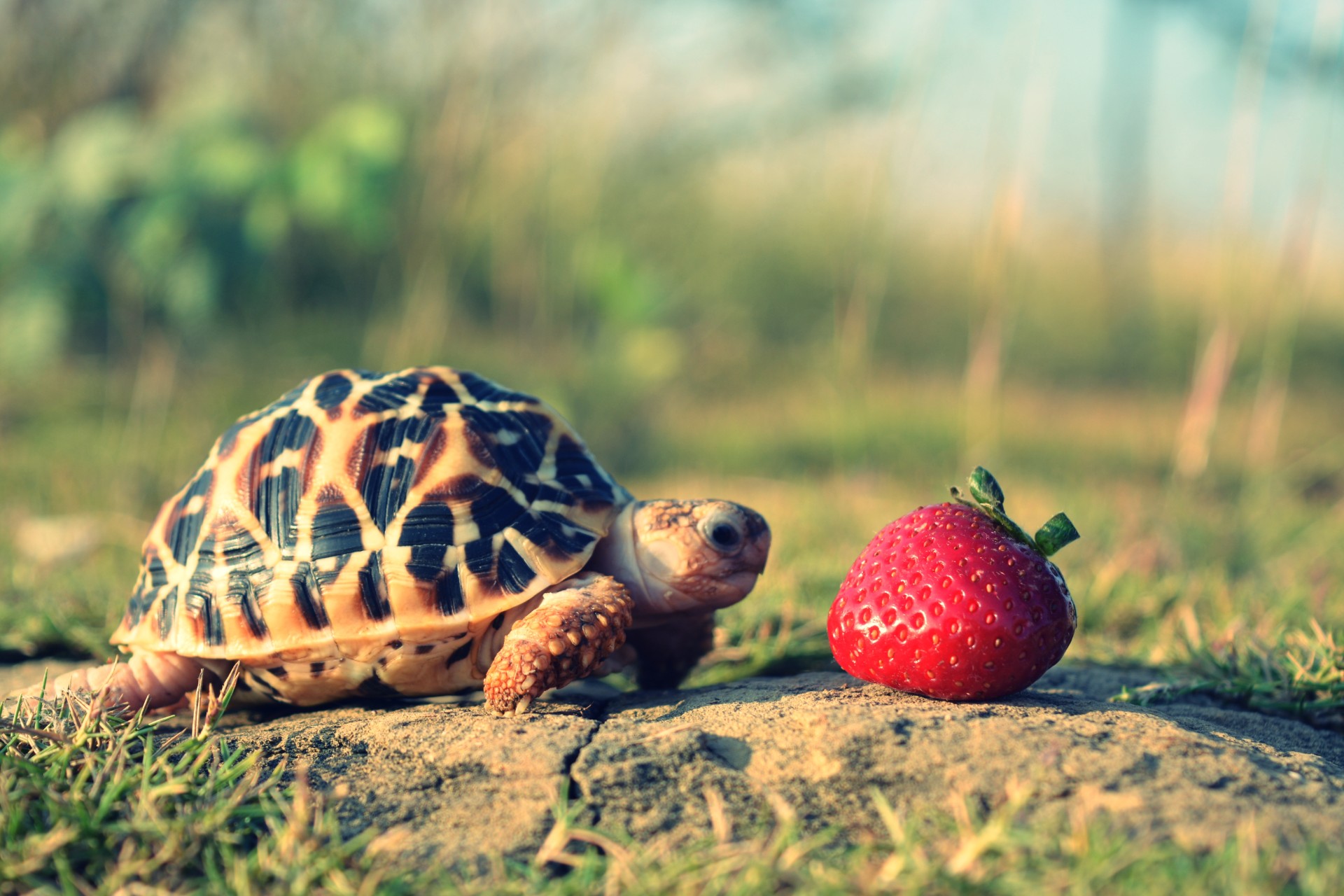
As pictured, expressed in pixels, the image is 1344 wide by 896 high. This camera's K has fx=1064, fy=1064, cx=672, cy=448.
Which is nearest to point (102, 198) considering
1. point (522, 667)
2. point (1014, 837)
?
point (522, 667)

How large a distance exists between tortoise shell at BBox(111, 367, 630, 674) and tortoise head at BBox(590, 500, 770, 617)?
0.08m

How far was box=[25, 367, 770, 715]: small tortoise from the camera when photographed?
1.86m

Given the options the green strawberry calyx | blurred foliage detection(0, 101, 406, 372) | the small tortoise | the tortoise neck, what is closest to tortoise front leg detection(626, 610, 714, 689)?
the small tortoise

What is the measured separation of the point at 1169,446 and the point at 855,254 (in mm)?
2726

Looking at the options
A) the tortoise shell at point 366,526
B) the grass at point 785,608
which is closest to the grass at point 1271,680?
the grass at point 785,608

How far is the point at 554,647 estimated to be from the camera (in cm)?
175

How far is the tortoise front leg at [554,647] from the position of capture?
1.77 metres

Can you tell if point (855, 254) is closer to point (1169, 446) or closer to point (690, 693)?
point (1169, 446)

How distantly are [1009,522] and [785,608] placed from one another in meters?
0.88

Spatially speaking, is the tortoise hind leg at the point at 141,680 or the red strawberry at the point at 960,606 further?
the tortoise hind leg at the point at 141,680

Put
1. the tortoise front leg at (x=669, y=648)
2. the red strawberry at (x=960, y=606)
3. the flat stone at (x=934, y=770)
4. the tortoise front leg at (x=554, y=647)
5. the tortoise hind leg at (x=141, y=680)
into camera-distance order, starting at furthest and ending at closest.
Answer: the tortoise front leg at (x=669, y=648), the tortoise hind leg at (x=141, y=680), the tortoise front leg at (x=554, y=647), the red strawberry at (x=960, y=606), the flat stone at (x=934, y=770)

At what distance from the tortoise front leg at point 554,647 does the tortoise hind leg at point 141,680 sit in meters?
0.65

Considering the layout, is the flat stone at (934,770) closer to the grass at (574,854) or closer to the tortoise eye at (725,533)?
the grass at (574,854)

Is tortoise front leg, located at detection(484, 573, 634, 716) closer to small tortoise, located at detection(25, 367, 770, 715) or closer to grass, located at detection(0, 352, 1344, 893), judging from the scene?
small tortoise, located at detection(25, 367, 770, 715)
